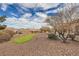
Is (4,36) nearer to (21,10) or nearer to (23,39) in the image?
(23,39)

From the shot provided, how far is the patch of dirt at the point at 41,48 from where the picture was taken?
6.65ft

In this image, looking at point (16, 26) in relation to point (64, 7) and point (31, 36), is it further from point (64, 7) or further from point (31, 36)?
point (64, 7)

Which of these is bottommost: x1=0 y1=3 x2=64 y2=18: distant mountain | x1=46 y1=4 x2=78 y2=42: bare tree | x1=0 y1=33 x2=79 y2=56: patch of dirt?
x1=0 y1=33 x2=79 y2=56: patch of dirt

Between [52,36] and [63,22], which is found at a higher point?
[63,22]

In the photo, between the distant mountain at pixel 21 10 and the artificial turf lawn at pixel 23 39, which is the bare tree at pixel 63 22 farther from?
the artificial turf lawn at pixel 23 39

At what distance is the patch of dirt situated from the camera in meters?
2.03

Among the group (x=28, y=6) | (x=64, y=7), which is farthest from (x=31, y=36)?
(x=64, y=7)

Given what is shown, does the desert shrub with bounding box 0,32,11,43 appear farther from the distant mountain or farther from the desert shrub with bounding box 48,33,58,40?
the desert shrub with bounding box 48,33,58,40

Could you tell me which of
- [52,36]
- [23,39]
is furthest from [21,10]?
[52,36]

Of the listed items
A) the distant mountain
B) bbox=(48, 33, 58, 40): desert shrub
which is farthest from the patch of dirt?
the distant mountain

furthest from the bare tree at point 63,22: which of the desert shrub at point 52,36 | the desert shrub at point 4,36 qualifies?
the desert shrub at point 4,36

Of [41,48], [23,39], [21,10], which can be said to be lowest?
[41,48]

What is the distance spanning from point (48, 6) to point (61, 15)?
192 millimetres

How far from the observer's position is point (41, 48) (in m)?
2.04
